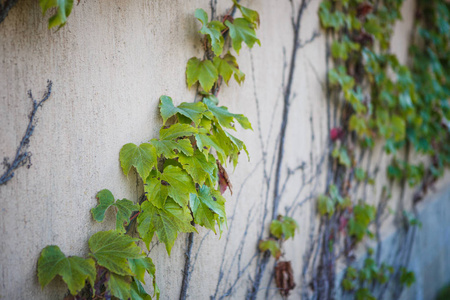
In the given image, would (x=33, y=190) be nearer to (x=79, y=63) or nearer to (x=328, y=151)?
(x=79, y=63)

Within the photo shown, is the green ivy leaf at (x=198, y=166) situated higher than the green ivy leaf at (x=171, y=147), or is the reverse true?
the green ivy leaf at (x=171, y=147)

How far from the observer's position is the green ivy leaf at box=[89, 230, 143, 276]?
1139 millimetres

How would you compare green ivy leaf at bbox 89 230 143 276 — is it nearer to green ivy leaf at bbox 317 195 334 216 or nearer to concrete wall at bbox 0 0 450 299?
concrete wall at bbox 0 0 450 299

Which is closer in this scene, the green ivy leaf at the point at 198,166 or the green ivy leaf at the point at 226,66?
the green ivy leaf at the point at 198,166

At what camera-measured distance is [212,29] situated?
4.92 ft

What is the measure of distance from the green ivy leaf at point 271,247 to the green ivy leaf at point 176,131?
32.4 inches

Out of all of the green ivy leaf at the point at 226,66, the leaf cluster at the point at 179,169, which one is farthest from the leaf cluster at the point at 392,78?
the leaf cluster at the point at 179,169

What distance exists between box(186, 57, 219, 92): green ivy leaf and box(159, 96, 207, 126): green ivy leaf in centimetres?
13

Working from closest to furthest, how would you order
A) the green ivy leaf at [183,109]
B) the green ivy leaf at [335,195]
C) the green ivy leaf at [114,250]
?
the green ivy leaf at [114,250] < the green ivy leaf at [183,109] < the green ivy leaf at [335,195]

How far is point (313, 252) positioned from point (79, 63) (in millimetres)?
1757

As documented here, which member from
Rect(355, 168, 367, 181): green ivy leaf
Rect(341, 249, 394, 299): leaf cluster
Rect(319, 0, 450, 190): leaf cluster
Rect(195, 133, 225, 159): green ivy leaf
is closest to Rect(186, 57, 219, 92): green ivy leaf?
Rect(195, 133, 225, 159): green ivy leaf

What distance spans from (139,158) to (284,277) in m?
1.10

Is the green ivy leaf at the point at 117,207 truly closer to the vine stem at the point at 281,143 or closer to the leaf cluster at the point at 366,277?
the vine stem at the point at 281,143

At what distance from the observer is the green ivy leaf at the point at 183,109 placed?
1.36 m
